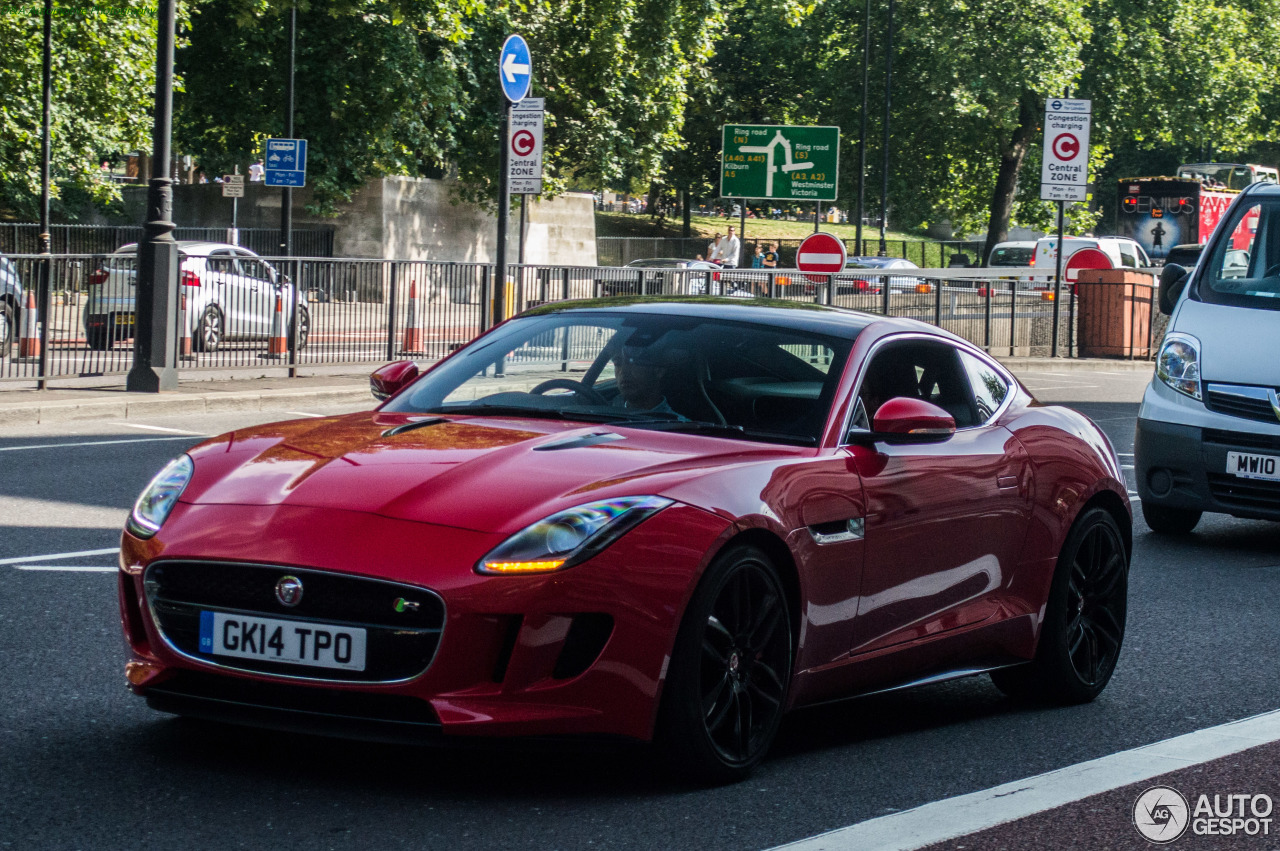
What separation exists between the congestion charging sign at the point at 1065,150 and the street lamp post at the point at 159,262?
1599cm

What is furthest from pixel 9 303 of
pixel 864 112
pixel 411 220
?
pixel 864 112

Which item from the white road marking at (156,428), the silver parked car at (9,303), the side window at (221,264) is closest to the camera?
the white road marking at (156,428)

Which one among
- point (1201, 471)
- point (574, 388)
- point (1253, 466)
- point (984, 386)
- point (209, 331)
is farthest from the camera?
point (209, 331)

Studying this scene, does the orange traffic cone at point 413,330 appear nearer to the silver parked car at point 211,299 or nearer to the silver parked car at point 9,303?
the silver parked car at point 211,299

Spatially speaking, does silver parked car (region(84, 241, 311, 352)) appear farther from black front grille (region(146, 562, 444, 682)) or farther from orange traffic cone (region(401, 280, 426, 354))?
black front grille (region(146, 562, 444, 682))

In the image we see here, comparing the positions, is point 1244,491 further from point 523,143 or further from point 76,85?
point 76,85

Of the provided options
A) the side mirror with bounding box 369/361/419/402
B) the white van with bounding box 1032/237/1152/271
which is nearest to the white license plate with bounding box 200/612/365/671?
the side mirror with bounding box 369/361/419/402

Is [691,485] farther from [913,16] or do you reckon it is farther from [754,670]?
[913,16]

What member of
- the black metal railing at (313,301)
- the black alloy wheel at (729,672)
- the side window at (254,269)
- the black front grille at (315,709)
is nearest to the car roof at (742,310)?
the black alloy wheel at (729,672)

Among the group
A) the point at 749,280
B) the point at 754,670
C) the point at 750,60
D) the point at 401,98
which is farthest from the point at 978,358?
the point at 750,60

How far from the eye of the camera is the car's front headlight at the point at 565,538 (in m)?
4.13

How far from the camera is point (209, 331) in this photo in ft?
62.0

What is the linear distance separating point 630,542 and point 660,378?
1.19m

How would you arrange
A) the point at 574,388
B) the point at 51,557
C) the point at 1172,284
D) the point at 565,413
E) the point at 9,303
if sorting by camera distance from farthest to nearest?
the point at 9,303 < the point at 1172,284 < the point at 51,557 < the point at 574,388 < the point at 565,413
